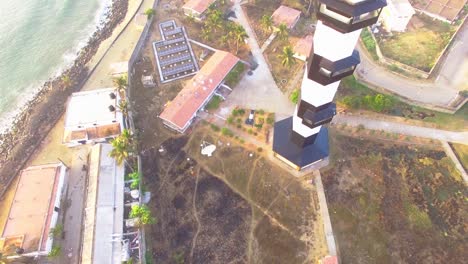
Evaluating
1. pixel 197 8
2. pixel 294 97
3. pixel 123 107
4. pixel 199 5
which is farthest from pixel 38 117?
pixel 294 97

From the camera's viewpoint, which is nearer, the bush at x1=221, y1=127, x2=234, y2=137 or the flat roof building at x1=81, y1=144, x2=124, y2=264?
the flat roof building at x1=81, y1=144, x2=124, y2=264

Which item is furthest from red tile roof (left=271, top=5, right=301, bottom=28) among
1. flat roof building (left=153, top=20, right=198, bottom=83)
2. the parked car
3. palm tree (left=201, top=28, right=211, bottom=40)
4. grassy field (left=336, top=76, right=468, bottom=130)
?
the parked car

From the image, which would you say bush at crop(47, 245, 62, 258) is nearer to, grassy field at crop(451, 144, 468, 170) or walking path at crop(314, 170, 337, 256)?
walking path at crop(314, 170, 337, 256)

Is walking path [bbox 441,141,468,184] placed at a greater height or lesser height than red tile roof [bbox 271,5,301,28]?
lesser

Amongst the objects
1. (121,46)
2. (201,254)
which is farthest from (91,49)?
(201,254)

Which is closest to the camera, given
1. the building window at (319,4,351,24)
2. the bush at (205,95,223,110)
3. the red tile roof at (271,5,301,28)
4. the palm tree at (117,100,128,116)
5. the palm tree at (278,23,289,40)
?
the building window at (319,4,351,24)

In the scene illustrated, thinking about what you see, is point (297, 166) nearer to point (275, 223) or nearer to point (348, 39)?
point (275, 223)

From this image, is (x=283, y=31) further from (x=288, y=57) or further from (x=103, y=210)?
(x=103, y=210)

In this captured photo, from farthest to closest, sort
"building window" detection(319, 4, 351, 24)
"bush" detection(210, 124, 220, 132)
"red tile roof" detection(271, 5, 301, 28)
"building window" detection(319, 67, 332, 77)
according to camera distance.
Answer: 1. "red tile roof" detection(271, 5, 301, 28)
2. "bush" detection(210, 124, 220, 132)
3. "building window" detection(319, 67, 332, 77)
4. "building window" detection(319, 4, 351, 24)
